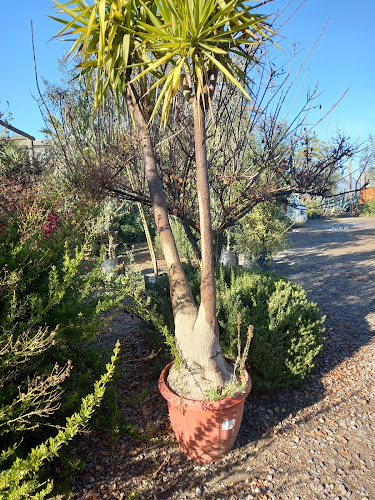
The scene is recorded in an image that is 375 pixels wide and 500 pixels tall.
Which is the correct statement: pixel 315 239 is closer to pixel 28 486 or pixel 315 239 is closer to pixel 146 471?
pixel 146 471

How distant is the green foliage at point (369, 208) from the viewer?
2442 centimetres

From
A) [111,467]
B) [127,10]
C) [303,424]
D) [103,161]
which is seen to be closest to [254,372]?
[303,424]

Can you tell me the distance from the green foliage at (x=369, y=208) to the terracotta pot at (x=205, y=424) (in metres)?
25.8

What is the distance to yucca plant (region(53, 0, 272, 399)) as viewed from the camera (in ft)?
6.42

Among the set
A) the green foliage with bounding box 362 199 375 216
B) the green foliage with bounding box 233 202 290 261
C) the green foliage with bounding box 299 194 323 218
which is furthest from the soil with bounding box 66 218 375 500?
the green foliage with bounding box 362 199 375 216

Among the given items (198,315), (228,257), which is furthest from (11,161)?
(198,315)

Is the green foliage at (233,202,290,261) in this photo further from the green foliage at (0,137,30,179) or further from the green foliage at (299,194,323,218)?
the green foliage at (0,137,30,179)

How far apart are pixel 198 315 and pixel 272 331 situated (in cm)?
101

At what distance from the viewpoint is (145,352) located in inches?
146

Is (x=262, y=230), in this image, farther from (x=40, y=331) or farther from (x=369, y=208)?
(x=369, y=208)

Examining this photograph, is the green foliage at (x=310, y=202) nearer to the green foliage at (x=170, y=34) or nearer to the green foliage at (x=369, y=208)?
the green foliage at (x=170, y=34)

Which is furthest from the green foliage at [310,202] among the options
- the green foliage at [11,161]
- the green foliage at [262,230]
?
the green foliage at [11,161]

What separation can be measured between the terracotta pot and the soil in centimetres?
9

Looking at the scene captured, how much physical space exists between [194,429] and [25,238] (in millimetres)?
1728
